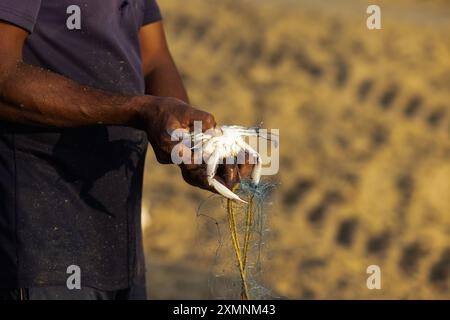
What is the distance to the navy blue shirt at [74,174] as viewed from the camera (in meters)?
2.50

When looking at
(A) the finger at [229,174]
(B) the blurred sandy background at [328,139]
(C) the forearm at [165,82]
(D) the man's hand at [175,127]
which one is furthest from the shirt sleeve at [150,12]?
(B) the blurred sandy background at [328,139]

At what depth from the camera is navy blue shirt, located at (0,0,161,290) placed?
2.50m

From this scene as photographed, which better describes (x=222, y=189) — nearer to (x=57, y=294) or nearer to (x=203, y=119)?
(x=203, y=119)

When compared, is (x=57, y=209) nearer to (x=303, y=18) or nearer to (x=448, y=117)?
(x=448, y=117)

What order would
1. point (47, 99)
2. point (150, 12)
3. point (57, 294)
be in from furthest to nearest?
point (150, 12)
point (57, 294)
point (47, 99)

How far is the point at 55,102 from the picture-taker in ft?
7.41

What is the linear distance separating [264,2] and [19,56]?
1201 centimetres

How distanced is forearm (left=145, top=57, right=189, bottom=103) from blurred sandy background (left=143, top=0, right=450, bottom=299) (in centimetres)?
101

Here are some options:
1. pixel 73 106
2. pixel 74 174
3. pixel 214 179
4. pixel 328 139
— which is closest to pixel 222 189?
pixel 214 179

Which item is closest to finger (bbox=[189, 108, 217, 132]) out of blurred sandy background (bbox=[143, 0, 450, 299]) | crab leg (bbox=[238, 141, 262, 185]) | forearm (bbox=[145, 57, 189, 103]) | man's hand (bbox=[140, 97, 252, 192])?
man's hand (bbox=[140, 97, 252, 192])

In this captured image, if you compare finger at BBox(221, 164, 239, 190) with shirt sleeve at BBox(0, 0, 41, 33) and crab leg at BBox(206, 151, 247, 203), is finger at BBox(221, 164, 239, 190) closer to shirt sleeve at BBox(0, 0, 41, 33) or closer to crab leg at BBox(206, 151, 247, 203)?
crab leg at BBox(206, 151, 247, 203)

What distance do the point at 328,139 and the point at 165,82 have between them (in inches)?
229

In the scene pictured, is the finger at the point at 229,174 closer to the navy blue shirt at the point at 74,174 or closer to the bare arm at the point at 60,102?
the bare arm at the point at 60,102

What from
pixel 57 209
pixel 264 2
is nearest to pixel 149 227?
pixel 57 209
